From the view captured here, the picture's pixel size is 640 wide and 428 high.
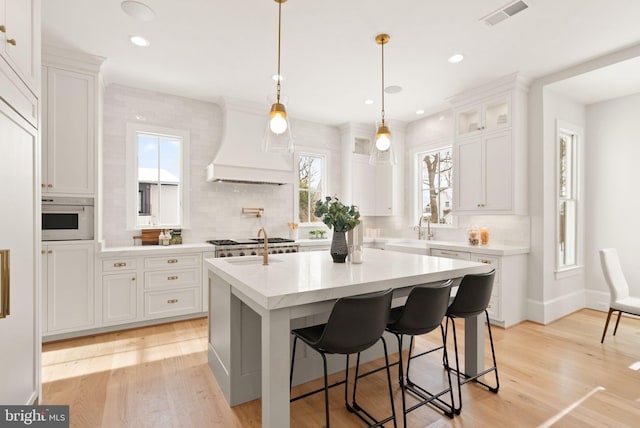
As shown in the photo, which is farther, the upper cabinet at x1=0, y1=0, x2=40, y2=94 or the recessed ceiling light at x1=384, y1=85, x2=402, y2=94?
the recessed ceiling light at x1=384, y1=85, x2=402, y2=94

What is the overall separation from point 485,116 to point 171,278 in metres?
4.46

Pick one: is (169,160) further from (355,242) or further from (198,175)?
(355,242)

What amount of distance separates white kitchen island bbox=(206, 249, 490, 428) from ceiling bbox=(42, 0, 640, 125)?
6.65 ft

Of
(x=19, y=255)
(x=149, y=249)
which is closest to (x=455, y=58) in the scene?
(x=19, y=255)

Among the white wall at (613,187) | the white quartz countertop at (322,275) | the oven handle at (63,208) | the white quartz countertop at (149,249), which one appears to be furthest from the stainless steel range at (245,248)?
the white wall at (613,187)

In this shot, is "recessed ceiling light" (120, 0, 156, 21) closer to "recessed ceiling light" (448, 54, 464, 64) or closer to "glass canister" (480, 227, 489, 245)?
"recessed ceiling light" (448, 54, 464, 64)

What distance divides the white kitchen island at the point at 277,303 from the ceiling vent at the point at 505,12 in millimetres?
2043

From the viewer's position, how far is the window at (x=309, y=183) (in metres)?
5.59

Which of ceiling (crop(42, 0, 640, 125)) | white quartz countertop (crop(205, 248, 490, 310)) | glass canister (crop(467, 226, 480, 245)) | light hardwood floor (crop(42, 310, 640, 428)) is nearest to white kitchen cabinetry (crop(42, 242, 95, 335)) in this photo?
light hardwood floor (crop(42, 310, 640, 428))

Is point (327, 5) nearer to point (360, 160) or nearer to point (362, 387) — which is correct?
point (362, 387)

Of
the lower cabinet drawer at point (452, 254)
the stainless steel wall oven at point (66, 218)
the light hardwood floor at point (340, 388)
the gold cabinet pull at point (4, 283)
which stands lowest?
the light hardwood floor at point (340, 388)

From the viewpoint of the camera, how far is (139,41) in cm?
306

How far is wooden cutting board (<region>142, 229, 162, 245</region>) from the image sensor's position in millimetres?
4184

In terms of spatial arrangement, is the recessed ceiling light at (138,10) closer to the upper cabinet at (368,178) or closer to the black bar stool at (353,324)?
the black bar stool at (353,324)
